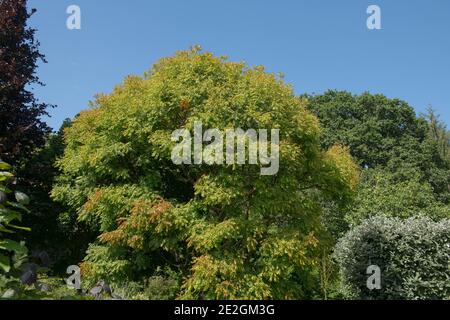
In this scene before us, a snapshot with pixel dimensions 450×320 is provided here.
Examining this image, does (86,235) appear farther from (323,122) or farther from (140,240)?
(323,122)

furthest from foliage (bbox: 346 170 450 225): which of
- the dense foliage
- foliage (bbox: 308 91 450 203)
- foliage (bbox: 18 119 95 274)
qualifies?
foliage (bbox: 308 91 450 203)

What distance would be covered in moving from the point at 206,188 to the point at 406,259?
6130 mm

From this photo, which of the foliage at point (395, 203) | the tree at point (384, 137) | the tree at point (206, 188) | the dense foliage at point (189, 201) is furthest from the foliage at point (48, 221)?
the tree at point (384, 137)

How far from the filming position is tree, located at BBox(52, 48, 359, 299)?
9547 millimetres

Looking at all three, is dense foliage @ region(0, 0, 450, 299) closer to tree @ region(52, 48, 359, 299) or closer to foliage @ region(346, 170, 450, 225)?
tree @ region(52, 48, 359, 299)

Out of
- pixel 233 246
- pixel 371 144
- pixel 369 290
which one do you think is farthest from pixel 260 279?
pixel 371 144

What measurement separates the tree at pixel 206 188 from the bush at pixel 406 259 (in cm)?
164

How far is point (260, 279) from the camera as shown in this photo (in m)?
9.55

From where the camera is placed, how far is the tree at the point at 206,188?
31.3ft

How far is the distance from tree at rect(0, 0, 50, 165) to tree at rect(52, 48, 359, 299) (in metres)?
2.21

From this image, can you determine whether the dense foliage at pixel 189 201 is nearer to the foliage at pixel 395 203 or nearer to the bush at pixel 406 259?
the bush at pixel 406 259

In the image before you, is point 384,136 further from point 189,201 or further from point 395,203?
point 189,201
